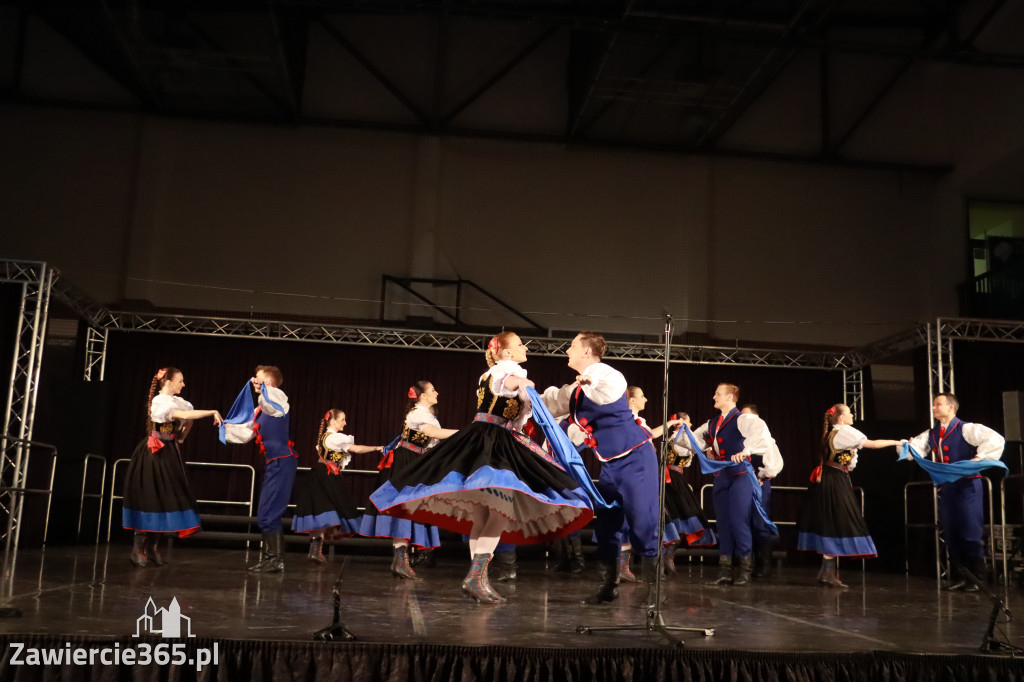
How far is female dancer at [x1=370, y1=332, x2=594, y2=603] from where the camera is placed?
13.9ft

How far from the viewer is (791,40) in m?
10.0

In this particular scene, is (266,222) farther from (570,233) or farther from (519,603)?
(519,603)

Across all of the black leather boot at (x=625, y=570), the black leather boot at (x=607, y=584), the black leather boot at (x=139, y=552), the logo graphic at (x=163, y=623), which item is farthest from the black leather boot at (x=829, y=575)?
the black leather boot at (x=139, y=552)

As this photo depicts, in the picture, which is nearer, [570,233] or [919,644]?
[919,644]

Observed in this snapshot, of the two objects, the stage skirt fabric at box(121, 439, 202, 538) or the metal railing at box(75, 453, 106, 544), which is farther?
the metal railing at box(75, 453, 106, 544)

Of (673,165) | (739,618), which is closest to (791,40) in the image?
(673,165)

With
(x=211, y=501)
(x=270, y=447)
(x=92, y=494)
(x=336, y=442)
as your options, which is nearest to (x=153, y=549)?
(x=270, y=447)

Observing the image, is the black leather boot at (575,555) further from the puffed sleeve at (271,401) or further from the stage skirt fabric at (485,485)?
the stage skirt fabric at (485,485)

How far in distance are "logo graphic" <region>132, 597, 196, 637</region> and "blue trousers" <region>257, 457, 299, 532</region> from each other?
7.81 feet

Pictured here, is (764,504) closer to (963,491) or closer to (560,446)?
(963,491)

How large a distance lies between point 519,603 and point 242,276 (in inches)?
317

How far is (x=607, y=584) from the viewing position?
184 inches

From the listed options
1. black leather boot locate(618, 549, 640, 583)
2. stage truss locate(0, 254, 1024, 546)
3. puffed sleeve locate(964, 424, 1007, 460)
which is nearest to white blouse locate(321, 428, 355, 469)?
black leather boot locate(618, 549, 640, 583)

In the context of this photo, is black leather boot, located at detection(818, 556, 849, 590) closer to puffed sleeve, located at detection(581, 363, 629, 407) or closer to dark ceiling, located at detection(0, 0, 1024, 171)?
puffed sleeve, located at detection(581, 363, 629, 407)
